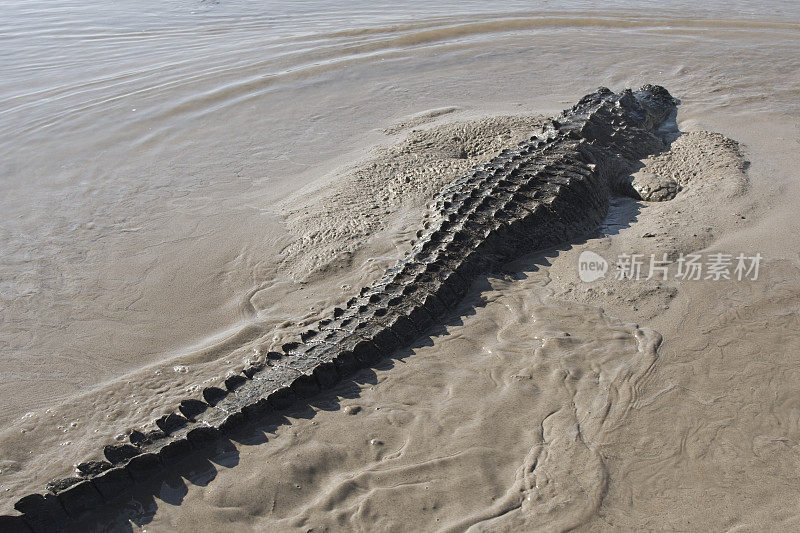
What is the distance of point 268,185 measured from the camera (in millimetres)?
7586

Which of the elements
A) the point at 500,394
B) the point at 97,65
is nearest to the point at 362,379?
the point at 500,394

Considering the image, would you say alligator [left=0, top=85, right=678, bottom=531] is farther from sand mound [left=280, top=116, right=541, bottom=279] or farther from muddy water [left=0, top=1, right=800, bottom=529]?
sand mound [left=280, top=116, right=541, bottom=279]

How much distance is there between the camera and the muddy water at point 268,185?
13.4 ft

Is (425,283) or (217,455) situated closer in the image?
(217,455)

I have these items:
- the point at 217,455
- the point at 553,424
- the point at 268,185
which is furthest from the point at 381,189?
the point at 217,455

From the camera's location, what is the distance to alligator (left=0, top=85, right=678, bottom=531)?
340 centimetres

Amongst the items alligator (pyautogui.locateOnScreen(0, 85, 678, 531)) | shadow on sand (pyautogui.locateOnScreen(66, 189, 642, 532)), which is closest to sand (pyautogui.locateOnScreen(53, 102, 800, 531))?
shadow on sand (pyautogui.locateOnScreen(66, 189, 642, 532))

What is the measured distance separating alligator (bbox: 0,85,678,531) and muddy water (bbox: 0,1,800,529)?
0.35m

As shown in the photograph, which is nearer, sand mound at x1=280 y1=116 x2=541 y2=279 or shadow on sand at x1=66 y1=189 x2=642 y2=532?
shadow on sand at x1=66 y1=189 x2=642 y2=532

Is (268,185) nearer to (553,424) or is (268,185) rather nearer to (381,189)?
(381,189)

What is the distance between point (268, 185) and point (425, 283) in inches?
138

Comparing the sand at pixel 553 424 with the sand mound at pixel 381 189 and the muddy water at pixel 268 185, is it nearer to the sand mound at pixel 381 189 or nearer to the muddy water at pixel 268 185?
the muddy water at pixel 268 185

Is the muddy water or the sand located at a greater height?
the muddy water

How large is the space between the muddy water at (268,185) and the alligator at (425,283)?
1.16 ft
